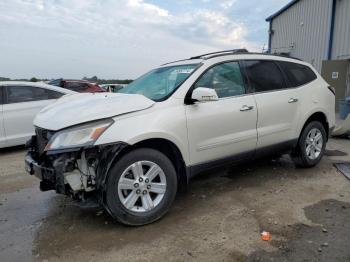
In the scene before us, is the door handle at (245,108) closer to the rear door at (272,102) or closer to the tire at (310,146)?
the rear door at (272,102)

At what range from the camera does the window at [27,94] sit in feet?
25.2

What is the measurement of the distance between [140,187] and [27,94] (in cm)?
525

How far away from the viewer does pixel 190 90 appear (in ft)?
13.7

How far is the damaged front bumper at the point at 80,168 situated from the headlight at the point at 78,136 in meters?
0.06

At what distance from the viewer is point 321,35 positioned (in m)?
16.2

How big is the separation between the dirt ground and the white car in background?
244cm

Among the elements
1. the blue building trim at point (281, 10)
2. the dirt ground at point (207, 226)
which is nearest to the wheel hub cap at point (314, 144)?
the dirt ground at point (207, 226)

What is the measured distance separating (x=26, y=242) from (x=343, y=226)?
3.11m

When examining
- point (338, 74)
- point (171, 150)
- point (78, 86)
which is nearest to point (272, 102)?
point (171, 150)

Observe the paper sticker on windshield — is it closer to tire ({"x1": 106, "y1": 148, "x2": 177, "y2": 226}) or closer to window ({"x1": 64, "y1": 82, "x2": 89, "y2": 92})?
tire ({"x1": 106, "y1": 148, "x2": 177, "y2": 226})

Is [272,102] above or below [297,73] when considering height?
below

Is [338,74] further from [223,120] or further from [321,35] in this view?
[223,120]

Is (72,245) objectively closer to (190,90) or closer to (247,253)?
(247,253)

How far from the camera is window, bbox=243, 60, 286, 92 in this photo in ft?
16.0
